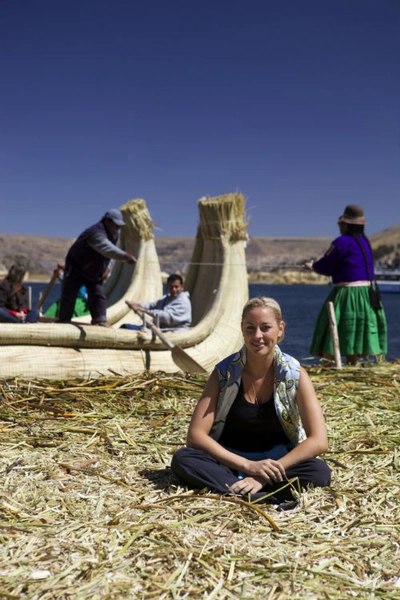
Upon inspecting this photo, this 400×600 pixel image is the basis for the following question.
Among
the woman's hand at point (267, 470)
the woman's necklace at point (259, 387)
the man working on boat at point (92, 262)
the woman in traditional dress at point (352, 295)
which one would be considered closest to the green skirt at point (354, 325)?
the woman in traditional dress at point (352, 295)

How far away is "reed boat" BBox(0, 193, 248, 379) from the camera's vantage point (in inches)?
198

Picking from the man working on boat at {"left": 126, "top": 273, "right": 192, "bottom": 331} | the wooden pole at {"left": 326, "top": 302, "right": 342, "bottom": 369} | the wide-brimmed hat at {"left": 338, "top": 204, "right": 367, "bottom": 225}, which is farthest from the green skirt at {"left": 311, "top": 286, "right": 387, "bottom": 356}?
the man working on boat at {"left": 126, "top": 273, "right": 192, "bottom": 331}

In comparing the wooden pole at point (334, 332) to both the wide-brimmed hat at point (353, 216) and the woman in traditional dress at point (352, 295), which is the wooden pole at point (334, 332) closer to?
the woman in traditional dress at point (352, 295)

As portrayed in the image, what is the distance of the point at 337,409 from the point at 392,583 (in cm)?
229

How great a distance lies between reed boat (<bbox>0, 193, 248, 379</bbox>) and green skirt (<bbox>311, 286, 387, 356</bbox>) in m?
0.96

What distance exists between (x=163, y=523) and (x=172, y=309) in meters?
3.95

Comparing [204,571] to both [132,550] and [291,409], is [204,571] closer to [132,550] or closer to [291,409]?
[132,550]

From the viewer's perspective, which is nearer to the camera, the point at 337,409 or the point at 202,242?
the point at 337,409

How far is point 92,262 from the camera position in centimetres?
572

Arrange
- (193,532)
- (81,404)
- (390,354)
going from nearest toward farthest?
(193,532) < (81,404) < (390,354)

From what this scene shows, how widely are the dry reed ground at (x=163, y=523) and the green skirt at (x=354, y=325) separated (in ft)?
6.65

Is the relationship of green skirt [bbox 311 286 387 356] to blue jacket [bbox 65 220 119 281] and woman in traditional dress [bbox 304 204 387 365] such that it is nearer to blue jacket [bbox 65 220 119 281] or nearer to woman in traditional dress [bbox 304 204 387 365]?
woman in traditional dress [bbox 304 204 387 365]

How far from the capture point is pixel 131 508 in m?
2.56

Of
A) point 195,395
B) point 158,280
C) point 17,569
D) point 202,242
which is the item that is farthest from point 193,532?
A: point 158,280
